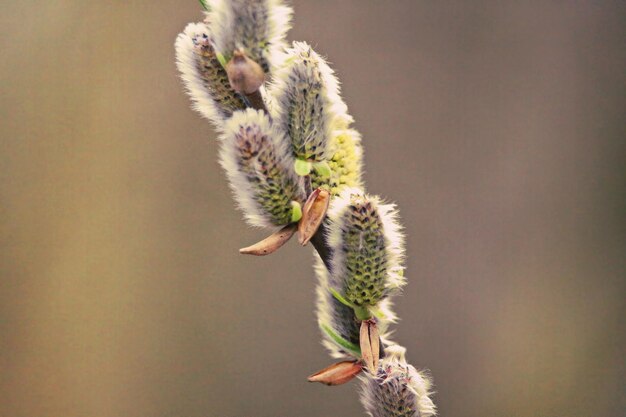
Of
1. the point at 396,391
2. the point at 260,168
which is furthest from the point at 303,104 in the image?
the point at 396,391

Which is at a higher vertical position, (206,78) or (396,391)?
(206,78)

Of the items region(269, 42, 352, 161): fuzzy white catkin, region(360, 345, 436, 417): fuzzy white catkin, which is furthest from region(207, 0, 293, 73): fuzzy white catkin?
region(360, 345, 436, 417): fuzzy white catkin

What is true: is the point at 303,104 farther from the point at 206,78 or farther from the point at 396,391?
the point at 396,391

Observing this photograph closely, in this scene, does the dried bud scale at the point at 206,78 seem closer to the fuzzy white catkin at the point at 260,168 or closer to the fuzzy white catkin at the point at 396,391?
the fuzzy white catkin at the point at 260,168

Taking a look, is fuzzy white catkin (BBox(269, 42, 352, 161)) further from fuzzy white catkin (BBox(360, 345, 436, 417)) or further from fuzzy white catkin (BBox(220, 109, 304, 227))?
fuzzy white catkin (BBox(360, 345, 436, 417))

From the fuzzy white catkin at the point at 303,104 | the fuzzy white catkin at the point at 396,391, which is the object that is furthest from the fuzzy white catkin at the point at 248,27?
the fuzzy white catkin at the point at 396,391
